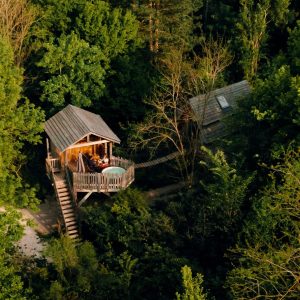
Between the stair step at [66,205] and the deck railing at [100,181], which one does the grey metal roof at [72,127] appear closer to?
the deck railing at [100,181]

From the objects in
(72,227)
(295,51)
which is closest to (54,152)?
(72,227)

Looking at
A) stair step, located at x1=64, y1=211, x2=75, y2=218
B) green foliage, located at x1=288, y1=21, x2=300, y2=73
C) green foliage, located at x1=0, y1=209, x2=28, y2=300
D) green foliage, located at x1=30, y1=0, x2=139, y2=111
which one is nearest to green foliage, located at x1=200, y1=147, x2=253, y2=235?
green foliage, located at x1=288, y1=21, x2=300, y2=73

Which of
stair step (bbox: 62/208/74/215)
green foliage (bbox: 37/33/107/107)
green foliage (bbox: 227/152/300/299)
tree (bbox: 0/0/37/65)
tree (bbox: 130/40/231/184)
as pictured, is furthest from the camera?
tree (bbox: 0/0/37/65)

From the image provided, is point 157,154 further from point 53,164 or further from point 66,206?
point 66,206

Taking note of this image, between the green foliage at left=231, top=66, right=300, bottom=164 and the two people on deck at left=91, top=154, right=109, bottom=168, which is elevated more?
the green foliage at left=231, top=66, right=300, bottom=164

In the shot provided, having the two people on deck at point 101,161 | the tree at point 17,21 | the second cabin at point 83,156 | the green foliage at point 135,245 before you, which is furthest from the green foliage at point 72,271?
the tree at point 17,21

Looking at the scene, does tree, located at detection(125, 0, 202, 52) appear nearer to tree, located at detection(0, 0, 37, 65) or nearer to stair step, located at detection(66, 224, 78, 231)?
tree, located at detection(0, 0, 37, 65)
